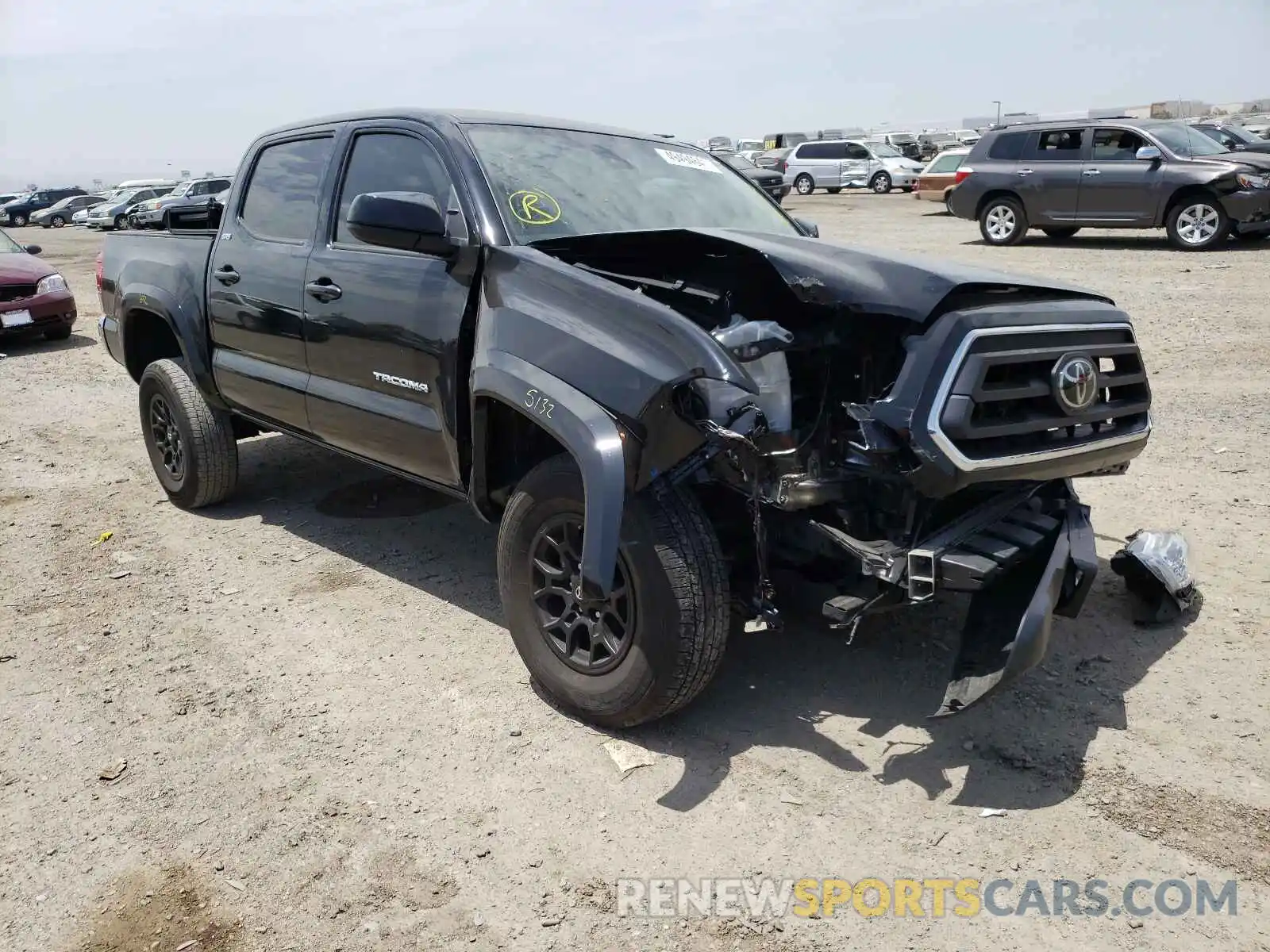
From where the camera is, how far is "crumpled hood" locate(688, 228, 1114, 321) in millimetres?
2988

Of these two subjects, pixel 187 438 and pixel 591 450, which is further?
pixel 187 438

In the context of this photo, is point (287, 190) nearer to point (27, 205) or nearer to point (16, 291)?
point (16, 291)

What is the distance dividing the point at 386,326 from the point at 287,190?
4.40 feet

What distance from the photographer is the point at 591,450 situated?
3.01m

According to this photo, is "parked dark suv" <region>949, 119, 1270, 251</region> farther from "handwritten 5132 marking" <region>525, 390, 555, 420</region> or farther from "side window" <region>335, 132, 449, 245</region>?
"handwritten 5132 marking" <region>525, 390, 555, 420</region>

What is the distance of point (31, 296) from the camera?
11.8 meters

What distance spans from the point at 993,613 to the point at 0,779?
10.3 feet

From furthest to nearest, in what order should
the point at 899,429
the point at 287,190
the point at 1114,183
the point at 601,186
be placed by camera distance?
the point at 1114,183
the point at 287,190
the point at 601,186
the point at 899,429

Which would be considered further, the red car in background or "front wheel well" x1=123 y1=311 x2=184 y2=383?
the red car in background

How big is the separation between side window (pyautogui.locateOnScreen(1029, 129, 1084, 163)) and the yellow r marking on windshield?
1288 centimetres

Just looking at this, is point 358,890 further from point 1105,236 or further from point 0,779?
point 1105,236

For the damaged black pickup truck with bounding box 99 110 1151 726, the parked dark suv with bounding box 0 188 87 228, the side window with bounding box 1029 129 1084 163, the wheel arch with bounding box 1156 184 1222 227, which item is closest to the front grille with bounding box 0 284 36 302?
the damaged black pickup truck with bounding box 99 110 1151 726

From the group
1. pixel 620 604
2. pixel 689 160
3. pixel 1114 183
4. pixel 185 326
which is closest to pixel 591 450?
pixel 620 604

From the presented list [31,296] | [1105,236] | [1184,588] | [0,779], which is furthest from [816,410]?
[1105,236]
